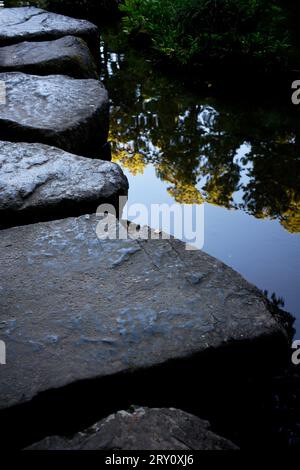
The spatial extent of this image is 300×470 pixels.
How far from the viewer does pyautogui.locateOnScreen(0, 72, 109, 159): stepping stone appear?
7.41ft

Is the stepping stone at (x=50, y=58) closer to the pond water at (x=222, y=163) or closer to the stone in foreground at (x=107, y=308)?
the pond water at (x=222, y=163)

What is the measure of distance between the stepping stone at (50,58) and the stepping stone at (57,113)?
355 millimetres

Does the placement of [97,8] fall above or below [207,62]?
above

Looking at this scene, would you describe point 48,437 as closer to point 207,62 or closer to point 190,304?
point 190,304

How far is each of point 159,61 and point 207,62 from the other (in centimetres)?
61

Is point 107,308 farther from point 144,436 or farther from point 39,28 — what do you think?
point 39,28

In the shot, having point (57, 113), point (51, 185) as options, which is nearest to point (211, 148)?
point (57, 113)

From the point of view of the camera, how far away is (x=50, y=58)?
3.11 metres

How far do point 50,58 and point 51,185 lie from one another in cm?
163

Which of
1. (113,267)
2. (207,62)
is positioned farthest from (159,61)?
(113,267)

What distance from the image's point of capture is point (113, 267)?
1514 mm

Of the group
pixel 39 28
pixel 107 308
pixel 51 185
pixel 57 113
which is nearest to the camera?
pixel 107 308

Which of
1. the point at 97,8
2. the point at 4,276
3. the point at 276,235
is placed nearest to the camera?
the point at 4,276

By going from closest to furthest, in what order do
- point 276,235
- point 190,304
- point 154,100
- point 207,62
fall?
point 190,304 → point 276,235 → point 154,100 → point 207,62
